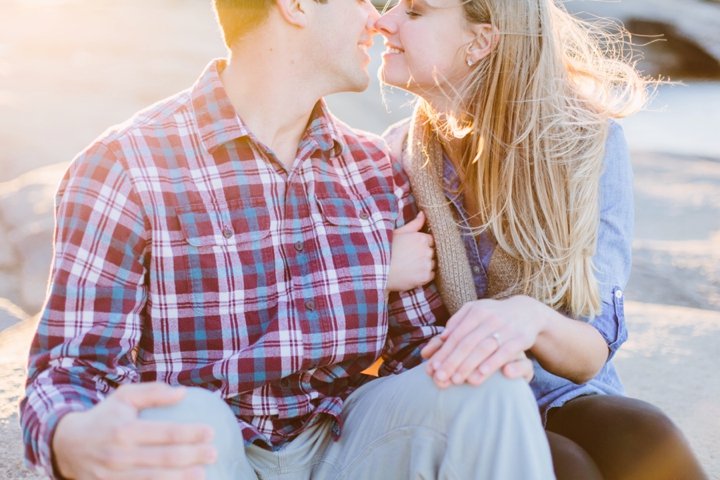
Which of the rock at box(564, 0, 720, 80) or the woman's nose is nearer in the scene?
the woman's nose

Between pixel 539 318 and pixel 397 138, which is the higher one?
pixel 397 138

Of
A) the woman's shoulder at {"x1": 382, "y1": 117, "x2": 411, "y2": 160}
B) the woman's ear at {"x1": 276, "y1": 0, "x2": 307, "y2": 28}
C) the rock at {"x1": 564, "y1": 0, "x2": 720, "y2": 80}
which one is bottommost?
the rock at {"x1": 564, "y1": 0, "x2": 720, "y2": 80}

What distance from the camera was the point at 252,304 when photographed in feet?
4.90

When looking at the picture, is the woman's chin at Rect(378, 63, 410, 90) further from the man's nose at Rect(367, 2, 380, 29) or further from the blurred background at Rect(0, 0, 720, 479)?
the blurred background at Rect(0, 0, 720, 479)

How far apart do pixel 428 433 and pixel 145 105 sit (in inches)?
201

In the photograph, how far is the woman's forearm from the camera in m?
1.43

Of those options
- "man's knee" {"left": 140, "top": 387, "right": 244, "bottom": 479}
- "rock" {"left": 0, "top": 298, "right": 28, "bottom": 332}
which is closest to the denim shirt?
"man's knee" {"left": 140, "top": 387, "right": 244, "bottom": 479}

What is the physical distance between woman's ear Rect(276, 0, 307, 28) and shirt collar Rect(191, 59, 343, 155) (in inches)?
8.4

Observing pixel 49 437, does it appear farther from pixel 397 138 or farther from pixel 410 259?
pixel 397 138

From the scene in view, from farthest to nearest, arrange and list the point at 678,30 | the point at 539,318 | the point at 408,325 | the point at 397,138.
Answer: the point at 678,30
the point at 397,138
the point at 408,325
the point at 539,318

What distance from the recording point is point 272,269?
1.52m

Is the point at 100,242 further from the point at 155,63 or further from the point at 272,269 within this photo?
the point at 155,63

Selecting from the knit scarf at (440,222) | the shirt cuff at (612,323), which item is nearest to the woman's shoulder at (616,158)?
the shirt cuff at (612,323)

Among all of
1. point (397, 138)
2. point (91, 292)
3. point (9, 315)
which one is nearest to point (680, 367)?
point (397, 138)
